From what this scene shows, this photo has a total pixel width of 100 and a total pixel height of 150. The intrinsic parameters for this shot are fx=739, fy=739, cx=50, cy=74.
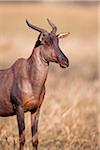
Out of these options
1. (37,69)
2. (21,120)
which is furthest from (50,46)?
(21,120)

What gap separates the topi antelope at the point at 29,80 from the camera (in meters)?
8.85

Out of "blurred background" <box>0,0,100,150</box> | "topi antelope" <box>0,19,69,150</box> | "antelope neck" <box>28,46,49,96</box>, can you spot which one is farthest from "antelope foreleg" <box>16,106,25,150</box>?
"blurred background" <box>0,0,100,150</box>

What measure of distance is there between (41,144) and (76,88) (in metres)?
5.18

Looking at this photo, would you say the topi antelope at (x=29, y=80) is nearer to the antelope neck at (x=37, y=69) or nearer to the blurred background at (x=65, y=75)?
the antelope neck at (x=37, y=69)

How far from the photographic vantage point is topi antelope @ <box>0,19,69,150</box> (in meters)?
8.85

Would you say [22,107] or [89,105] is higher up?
[22,107]

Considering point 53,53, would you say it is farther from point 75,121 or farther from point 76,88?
point 76,88

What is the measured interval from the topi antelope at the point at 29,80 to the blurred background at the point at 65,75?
810 mm

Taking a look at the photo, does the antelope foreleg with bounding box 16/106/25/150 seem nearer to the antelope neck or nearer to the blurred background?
the antelope neck

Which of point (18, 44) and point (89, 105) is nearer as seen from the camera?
point (89, 105)

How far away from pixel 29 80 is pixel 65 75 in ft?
33.6

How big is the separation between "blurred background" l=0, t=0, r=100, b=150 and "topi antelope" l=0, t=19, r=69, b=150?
810mm

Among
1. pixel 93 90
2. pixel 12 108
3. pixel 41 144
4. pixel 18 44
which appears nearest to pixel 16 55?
pixel 18 44

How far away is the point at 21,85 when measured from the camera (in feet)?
29.4
